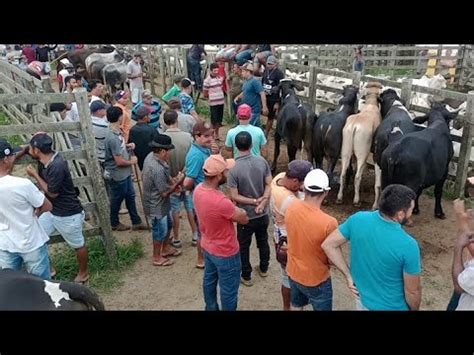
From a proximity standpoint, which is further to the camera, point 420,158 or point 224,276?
point 420,158

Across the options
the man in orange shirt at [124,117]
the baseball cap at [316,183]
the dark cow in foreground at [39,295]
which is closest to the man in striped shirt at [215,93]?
the man in orange shirt at [124,117]

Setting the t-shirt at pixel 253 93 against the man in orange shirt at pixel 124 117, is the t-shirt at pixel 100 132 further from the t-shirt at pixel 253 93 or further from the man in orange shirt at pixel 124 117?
the t-shirt at pixel 253 93

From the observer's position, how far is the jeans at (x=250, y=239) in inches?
191

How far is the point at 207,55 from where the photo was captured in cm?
1338

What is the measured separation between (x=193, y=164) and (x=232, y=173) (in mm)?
652

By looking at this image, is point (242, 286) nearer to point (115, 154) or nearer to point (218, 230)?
point (218, 230)

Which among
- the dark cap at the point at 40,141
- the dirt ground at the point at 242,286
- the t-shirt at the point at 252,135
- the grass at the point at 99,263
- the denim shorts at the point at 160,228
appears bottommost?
the dirt ground at the point at 242,286

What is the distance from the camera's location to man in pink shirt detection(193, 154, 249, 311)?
3887 millimetres

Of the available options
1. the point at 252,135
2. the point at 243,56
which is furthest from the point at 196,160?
the point at 243,56

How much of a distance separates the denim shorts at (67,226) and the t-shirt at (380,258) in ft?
9.59

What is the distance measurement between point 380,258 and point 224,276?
1.57 meters

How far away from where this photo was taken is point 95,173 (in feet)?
17.1

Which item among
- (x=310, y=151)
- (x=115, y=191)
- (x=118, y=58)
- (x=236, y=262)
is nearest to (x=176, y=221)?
(x=115, y=191)
